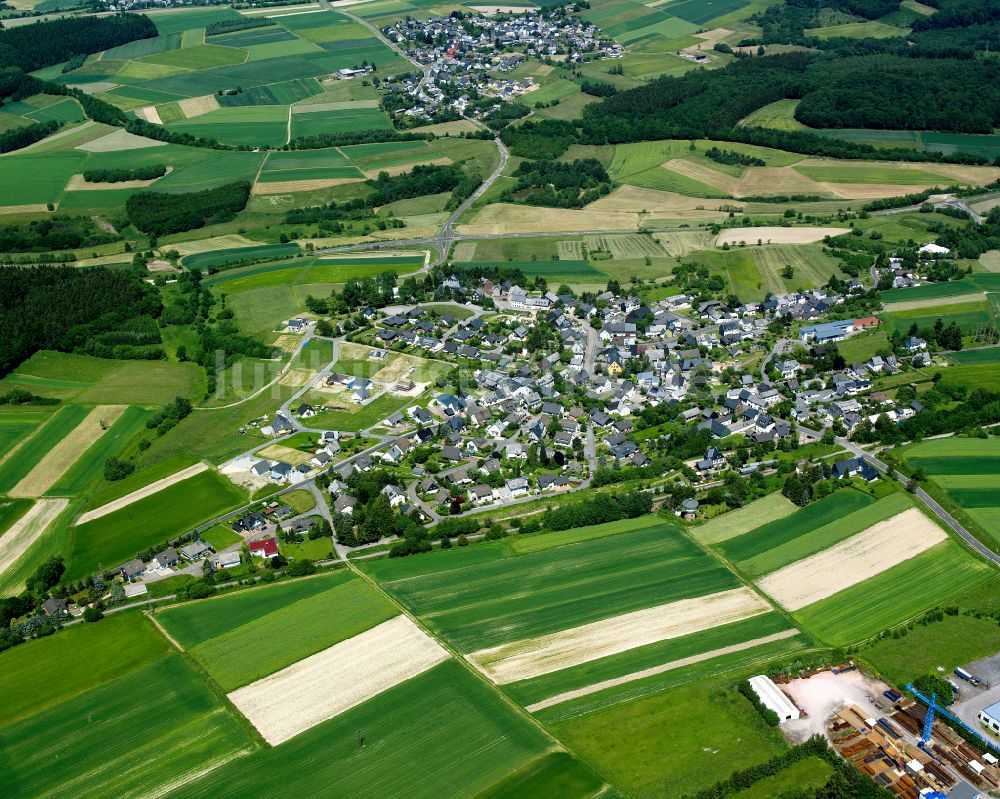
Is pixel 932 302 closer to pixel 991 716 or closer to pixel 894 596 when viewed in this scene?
pixel 894 596

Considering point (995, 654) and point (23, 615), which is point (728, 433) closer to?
point (995, 654)

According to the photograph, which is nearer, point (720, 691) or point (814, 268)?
point (720, 691)

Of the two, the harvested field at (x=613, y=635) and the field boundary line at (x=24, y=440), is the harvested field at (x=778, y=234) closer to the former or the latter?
the harvested field at (x=613, y=635)

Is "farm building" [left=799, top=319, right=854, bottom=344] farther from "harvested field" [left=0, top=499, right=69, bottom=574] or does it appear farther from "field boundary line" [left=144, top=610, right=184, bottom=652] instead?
"harvested field" [left=0, top=499, right=69, bottom=574]

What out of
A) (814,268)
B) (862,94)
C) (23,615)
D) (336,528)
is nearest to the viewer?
(23,615)

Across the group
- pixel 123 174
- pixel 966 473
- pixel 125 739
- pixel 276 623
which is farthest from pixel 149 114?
pixel 966 473

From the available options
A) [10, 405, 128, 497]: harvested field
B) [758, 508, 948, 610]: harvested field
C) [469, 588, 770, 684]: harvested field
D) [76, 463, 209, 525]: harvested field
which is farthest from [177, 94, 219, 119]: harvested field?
[758, 508, 948, 610]: harvested field

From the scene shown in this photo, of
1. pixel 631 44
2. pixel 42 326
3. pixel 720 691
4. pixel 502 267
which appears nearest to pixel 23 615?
pixel 720 691
